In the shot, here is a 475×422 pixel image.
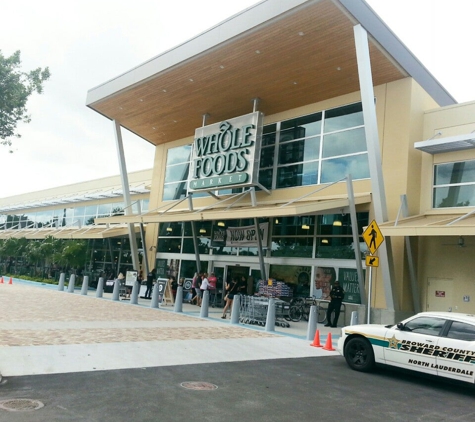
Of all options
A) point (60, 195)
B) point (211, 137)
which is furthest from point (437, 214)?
point (60, 195)

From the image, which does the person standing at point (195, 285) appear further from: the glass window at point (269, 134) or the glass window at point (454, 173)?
the glass window at point (454, 173)

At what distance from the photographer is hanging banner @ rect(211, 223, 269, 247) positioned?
2102 centimetres

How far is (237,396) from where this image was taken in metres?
6.52

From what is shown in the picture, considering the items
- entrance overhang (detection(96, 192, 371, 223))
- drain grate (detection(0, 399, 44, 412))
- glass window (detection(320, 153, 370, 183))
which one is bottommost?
drain grate (detection(0, 399, 44, 412))

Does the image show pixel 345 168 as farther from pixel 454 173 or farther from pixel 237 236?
pixel 237 236

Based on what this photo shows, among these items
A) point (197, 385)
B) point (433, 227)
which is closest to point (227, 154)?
point (433, 227)

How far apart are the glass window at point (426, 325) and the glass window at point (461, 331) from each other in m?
0.20

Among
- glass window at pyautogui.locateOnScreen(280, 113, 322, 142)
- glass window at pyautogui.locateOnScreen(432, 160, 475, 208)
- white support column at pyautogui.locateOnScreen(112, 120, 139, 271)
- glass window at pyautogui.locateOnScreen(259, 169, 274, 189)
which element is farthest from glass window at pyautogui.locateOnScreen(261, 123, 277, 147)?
white support column at pyautogui.locateOnScreen(112, 120, 139, 271)

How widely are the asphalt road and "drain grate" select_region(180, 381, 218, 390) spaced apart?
0.09 meters

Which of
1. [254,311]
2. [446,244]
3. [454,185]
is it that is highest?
[454,185]

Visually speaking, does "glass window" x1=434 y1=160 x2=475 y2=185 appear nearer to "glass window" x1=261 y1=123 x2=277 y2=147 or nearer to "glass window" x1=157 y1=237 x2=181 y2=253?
"glass window" x1=261 y1=123 x2=277 y2=147

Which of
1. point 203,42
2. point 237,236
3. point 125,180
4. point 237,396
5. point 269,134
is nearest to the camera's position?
point 237,396

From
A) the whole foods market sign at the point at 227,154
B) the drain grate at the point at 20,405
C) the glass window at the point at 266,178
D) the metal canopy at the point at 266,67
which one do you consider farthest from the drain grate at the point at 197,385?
the glass window at the point at 266,178

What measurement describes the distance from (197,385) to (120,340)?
13.1 feet
